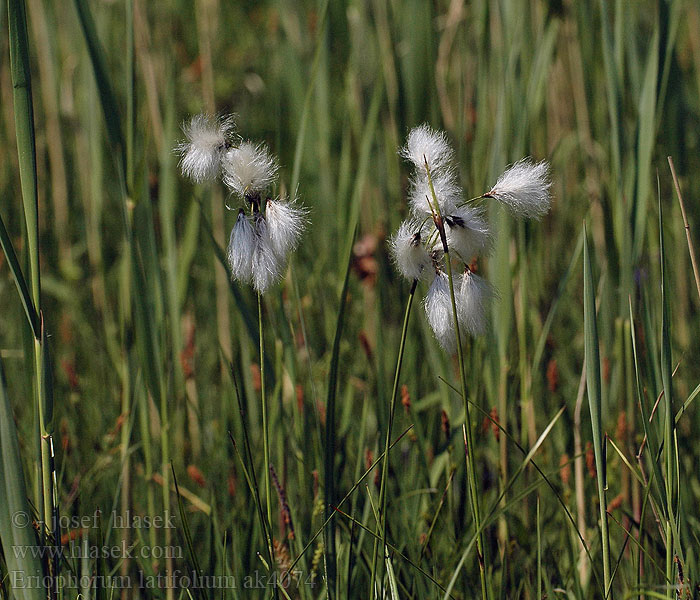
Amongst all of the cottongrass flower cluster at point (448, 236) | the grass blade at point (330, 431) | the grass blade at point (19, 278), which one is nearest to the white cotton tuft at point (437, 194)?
the cottongrass flower cluster at point (448, 236)

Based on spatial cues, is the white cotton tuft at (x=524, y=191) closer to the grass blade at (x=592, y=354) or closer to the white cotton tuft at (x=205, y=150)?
the grass blade at (x=592, y=354)

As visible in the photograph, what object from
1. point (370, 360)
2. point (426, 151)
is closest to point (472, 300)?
point (426, 151)

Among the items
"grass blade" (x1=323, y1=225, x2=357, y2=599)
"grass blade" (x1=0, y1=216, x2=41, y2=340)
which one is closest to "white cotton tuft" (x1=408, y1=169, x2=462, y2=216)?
"grass blade" (x1=323, y1=225, x2=357, y2=599)

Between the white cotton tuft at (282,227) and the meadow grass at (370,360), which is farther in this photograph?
the meadow grass at (370,360)

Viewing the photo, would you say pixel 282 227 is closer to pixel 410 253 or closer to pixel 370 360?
pixel 410 253

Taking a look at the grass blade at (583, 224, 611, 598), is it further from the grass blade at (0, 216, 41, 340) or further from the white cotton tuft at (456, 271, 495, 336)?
the grass blade at (0, 216, 41, 340)

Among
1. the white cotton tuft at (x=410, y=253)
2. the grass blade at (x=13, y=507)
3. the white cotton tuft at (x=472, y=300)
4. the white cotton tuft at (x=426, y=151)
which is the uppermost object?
the white cotton tuft at (x=426, y=151)

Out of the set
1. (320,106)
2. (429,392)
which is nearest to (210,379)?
(429,392)

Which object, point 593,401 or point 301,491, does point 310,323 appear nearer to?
point 301,491
